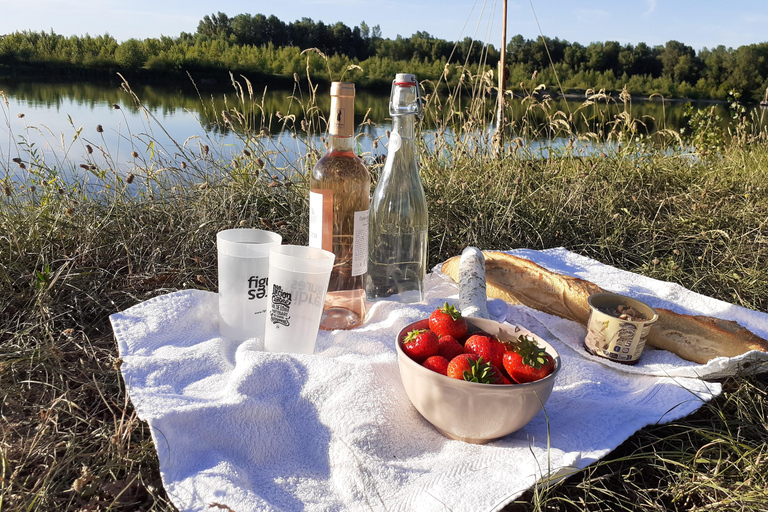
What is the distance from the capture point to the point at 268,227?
85.5 inches

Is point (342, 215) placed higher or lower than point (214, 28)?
lower

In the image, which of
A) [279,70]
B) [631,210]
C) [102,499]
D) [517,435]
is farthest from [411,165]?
[279,70]

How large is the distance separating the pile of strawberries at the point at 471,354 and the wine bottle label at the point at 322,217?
459mm

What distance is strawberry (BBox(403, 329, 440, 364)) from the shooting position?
1.04 m

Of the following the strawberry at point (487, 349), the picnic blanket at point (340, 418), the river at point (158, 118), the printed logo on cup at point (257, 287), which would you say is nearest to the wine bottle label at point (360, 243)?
the picnic blanket at point (340, 418)

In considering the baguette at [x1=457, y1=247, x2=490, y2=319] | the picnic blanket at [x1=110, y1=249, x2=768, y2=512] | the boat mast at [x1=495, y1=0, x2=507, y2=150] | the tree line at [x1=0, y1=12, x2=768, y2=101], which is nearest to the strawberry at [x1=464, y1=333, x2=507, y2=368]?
the picnic blanket at [x1=110, y1=249, x2=768, y2=512]

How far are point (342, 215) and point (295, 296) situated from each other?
14.2 inches

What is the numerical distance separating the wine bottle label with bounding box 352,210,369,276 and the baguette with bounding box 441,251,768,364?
453mm

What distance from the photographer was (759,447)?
3.53ft

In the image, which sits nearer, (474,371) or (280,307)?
(474,371)

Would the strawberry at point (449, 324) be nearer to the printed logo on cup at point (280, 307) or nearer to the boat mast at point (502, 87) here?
the printed logo on cup at point (280, 307)

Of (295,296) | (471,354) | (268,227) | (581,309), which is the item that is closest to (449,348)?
(471,354)

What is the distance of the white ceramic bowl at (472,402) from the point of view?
0.94 m

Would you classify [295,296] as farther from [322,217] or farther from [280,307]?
[322,217]
